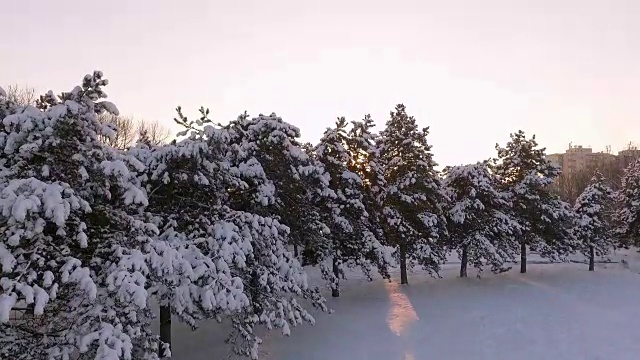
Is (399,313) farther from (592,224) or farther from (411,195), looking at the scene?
(592,224)

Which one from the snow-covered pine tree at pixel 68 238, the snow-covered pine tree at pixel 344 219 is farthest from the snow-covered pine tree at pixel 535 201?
the snow-covered pine tree at pixel 68 238

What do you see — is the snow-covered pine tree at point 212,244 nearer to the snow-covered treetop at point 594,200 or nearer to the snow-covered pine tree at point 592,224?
the snow-covered pine tree at point 592,224

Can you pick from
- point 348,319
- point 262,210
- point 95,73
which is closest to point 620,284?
point 348,319

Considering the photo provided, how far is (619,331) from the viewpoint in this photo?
14078 mm

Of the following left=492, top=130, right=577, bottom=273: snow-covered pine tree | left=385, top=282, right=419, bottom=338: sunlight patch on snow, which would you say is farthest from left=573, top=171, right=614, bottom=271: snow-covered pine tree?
left=385, top=282, right=419, bottom=338: sunlight patch on snow

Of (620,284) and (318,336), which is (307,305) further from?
(620,284)

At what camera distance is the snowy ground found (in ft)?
40.2

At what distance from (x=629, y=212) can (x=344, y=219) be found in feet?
69.5

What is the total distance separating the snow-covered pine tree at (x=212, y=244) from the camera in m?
7.75

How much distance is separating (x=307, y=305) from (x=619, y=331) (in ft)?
29.8

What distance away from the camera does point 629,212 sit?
28.3 meters

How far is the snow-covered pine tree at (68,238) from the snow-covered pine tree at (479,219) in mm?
15839

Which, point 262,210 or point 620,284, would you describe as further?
point 620,284

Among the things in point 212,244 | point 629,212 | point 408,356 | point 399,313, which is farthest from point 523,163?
point 212,244
